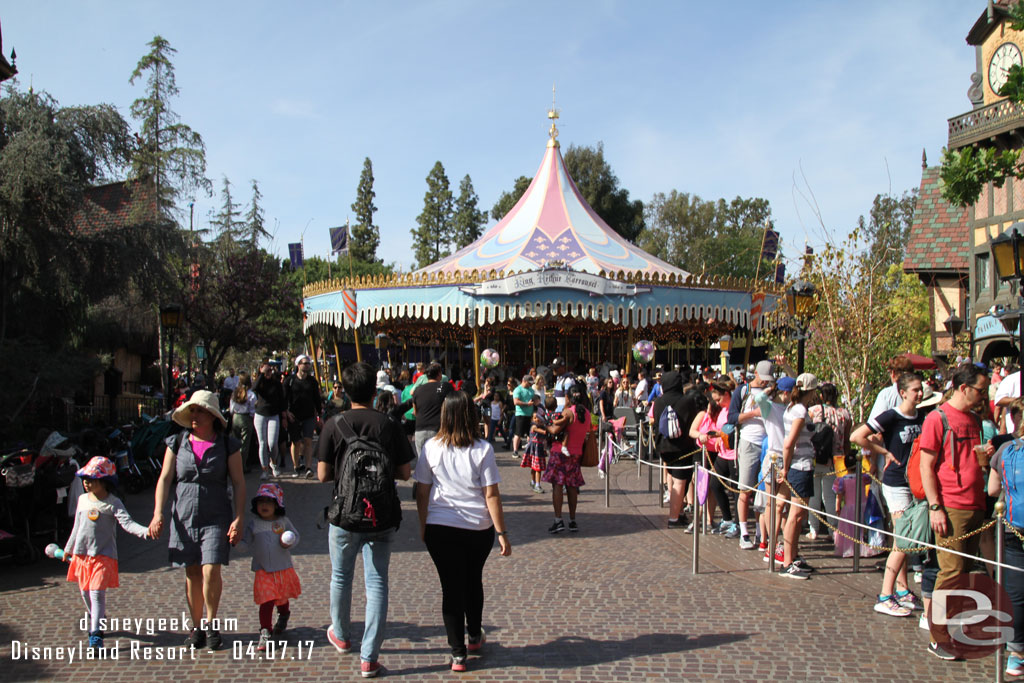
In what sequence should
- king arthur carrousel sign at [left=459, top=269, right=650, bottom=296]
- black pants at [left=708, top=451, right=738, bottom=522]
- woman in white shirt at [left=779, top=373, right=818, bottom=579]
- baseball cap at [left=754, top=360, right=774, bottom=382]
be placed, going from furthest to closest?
king arthur carrousel sign at [left=459, top=269, right=650, bottom=296], black pants at [left=708, top=451, right=738, bottom=522], baseball cap at [left=754, top=360, right=774, bottom=382], woman in white shirt at [left=779, top=373, right=818, bottom=579]

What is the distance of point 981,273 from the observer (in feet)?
81.3

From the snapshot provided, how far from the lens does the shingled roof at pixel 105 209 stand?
493 inches

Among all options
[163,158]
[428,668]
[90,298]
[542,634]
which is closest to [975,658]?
[542,634]

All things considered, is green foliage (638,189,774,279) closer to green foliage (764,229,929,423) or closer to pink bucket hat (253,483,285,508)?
green foliage (764,229,929,423)

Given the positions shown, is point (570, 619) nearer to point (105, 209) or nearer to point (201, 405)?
point (201, 405)

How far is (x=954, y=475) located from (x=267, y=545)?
13.6 ft

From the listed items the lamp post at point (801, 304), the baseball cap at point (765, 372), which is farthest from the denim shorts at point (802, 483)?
the lamp post at point (801, 304)

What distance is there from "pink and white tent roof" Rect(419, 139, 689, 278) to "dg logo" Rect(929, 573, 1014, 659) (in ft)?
50.2

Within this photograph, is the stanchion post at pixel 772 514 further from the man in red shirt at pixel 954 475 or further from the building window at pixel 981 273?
the building window at pixel 981 273

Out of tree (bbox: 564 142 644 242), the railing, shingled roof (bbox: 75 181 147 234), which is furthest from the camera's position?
tree (bbox: 564 142 644 242)

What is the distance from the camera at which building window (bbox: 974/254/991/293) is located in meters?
24.4

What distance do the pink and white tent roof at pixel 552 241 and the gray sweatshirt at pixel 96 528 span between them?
1528 cm

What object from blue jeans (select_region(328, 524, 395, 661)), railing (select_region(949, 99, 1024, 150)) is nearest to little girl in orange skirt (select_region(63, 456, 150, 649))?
blue jeans (select_region(328, 524, 395, 661))

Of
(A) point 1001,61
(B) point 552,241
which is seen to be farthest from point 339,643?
(A) point 1001,61
